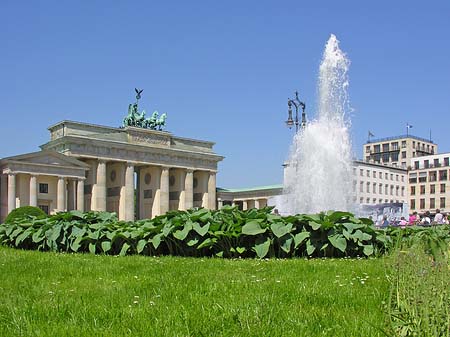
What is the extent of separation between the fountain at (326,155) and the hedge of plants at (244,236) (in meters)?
16.0

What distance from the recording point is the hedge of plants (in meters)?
10.7

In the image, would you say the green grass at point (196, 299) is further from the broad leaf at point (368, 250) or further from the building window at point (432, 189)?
the building window at point (432, 189)

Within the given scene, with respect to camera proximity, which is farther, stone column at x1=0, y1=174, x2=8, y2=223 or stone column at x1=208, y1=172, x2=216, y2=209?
stone column at x1=208, y1=172, x2=216, y2=209

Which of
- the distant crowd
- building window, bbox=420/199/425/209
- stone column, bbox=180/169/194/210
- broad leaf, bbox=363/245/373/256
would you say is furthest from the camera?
Answer: building window, bbox=420/199/425/209

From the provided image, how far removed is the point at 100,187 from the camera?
65.7m

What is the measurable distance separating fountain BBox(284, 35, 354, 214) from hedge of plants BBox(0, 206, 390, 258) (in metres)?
16.0

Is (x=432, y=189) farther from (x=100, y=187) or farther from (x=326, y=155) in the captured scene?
(x=326, y=155)

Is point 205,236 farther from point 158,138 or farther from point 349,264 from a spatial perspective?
point 158,138

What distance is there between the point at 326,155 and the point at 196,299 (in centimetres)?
2325

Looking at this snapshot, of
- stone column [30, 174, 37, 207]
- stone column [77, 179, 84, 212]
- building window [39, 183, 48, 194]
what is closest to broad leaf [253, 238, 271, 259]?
stone column [30, 174, 37, 207]

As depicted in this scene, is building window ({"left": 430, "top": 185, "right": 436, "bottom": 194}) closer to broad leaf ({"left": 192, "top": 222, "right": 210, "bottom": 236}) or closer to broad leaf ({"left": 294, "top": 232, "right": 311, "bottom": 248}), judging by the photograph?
broad leaf ({"left": 294, "top": 232, "right": 311, "bottom": 248})

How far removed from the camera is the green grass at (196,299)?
445 centimetres

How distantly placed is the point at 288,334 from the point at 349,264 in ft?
16.9

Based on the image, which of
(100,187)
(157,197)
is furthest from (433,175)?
(100,187)
